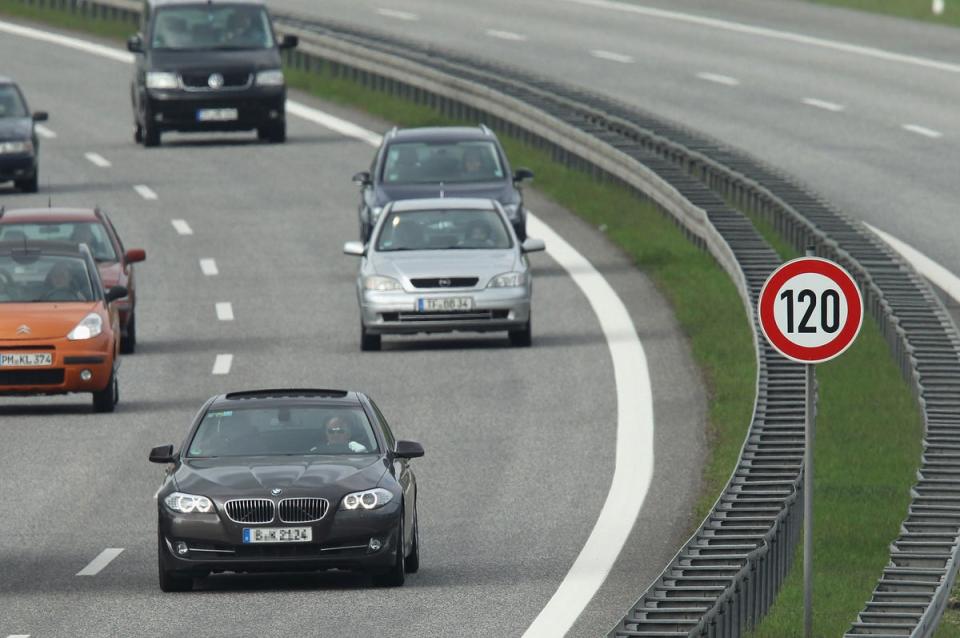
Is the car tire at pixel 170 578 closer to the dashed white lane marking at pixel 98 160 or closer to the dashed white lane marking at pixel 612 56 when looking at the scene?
the dashed white lane marking at pixel 98 160

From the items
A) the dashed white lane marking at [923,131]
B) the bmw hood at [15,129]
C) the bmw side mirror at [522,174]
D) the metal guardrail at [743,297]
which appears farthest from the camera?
the dashed white lane marking at [923,131]

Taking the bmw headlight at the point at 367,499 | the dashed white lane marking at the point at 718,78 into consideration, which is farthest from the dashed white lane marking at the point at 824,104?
the bmw headlight at the point at 367,499

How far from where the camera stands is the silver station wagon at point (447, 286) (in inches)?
1057

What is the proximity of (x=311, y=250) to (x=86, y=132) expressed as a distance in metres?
13.9

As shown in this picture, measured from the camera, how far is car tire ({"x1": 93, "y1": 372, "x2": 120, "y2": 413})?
2406cm

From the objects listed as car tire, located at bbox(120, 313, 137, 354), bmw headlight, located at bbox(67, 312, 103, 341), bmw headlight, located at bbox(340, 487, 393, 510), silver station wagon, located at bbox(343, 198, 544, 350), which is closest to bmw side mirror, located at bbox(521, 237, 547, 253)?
silver station wagon, located at bbox(343, 198, 544, 350)

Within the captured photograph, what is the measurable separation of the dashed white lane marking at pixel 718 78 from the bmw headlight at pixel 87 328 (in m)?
24.1

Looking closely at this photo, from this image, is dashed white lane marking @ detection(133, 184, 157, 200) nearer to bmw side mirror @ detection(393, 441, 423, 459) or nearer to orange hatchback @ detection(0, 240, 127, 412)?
orange hatchback @ detection(0, 240, 127, 412)

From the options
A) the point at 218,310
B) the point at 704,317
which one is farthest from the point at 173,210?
the point at 704,317

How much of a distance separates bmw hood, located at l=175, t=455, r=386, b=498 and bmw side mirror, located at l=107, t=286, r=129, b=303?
8452 mm

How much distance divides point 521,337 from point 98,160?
17799 millimetres

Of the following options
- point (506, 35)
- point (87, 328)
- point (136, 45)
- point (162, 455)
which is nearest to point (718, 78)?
point (506, 35)

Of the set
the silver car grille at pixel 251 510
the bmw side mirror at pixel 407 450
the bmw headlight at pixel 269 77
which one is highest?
the bmw side mirror at pixel 407 450

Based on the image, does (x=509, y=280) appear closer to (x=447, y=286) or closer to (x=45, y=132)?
(x=447, y=286)
